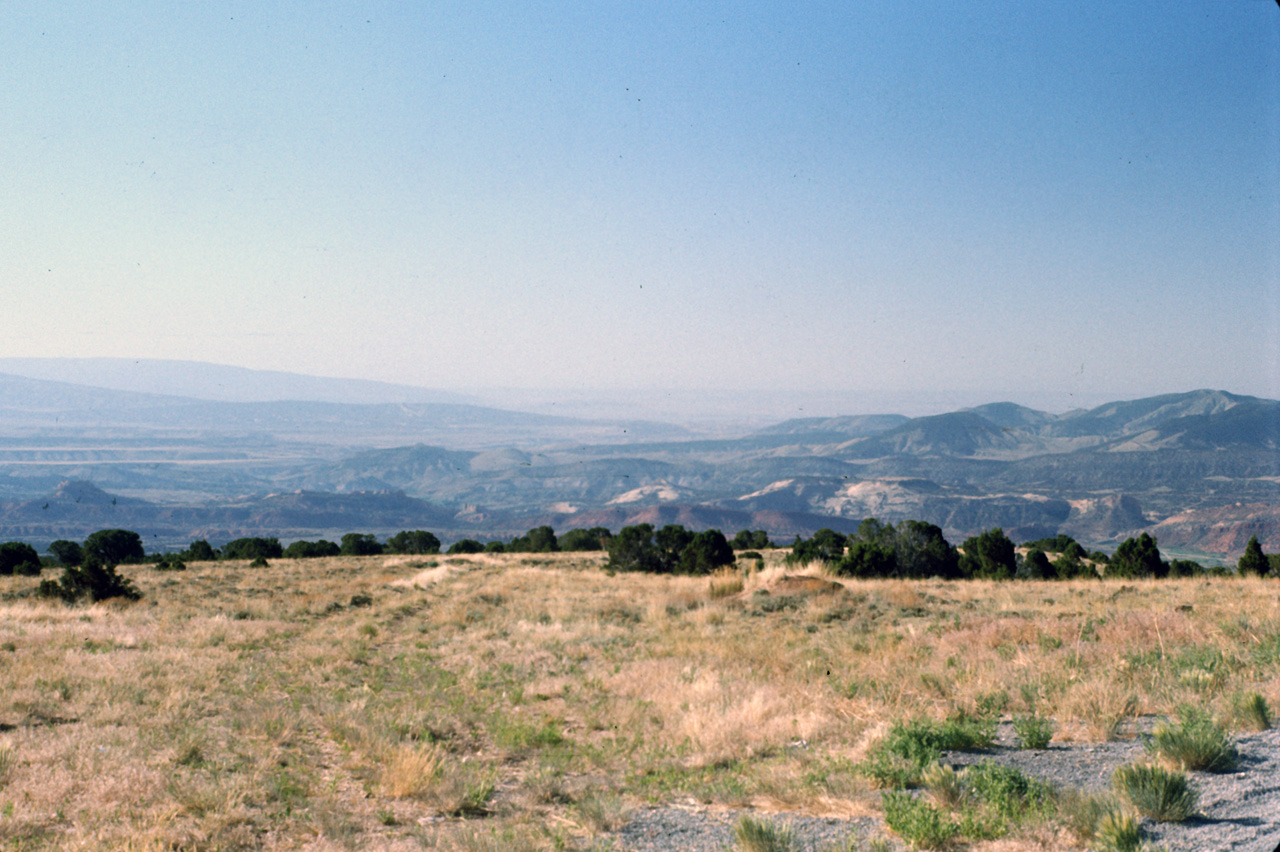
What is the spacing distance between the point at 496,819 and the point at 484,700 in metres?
5.06

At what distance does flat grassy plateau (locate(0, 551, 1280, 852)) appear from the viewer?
21.6ft

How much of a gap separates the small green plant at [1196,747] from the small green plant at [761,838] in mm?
3659

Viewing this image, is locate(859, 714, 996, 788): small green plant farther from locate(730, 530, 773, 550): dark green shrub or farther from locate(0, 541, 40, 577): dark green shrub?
locate(730, 530, 773, 550): dark green shrub

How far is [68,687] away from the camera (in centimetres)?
1061

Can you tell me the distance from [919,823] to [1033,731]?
3.11m

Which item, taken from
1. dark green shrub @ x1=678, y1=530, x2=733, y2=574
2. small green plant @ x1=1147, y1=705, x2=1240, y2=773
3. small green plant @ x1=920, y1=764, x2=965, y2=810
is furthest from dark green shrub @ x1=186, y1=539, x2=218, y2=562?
small green plant @ x1=1147, y1=705, x2=1240, y2=773

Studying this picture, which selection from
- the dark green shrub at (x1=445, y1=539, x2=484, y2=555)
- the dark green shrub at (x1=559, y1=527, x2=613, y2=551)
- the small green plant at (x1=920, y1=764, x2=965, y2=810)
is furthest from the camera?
the dark green shrub at (x1=559, y1=527, x2=613, y2=551)

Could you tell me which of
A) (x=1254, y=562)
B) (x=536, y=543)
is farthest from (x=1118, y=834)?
(x=536, y=543)

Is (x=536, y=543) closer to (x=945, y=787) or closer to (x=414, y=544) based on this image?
(x=414, y=544)

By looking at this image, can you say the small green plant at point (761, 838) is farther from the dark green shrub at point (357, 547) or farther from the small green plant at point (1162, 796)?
the dark green shrub at point (357, 547)

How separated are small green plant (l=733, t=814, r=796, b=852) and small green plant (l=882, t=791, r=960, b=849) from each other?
33.5 inches

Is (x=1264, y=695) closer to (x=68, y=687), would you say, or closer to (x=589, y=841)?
(x=589, y=841)

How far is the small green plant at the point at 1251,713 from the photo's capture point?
6.95 m

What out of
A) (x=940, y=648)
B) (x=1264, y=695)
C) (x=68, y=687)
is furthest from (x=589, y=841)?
(x=68, y=687)
